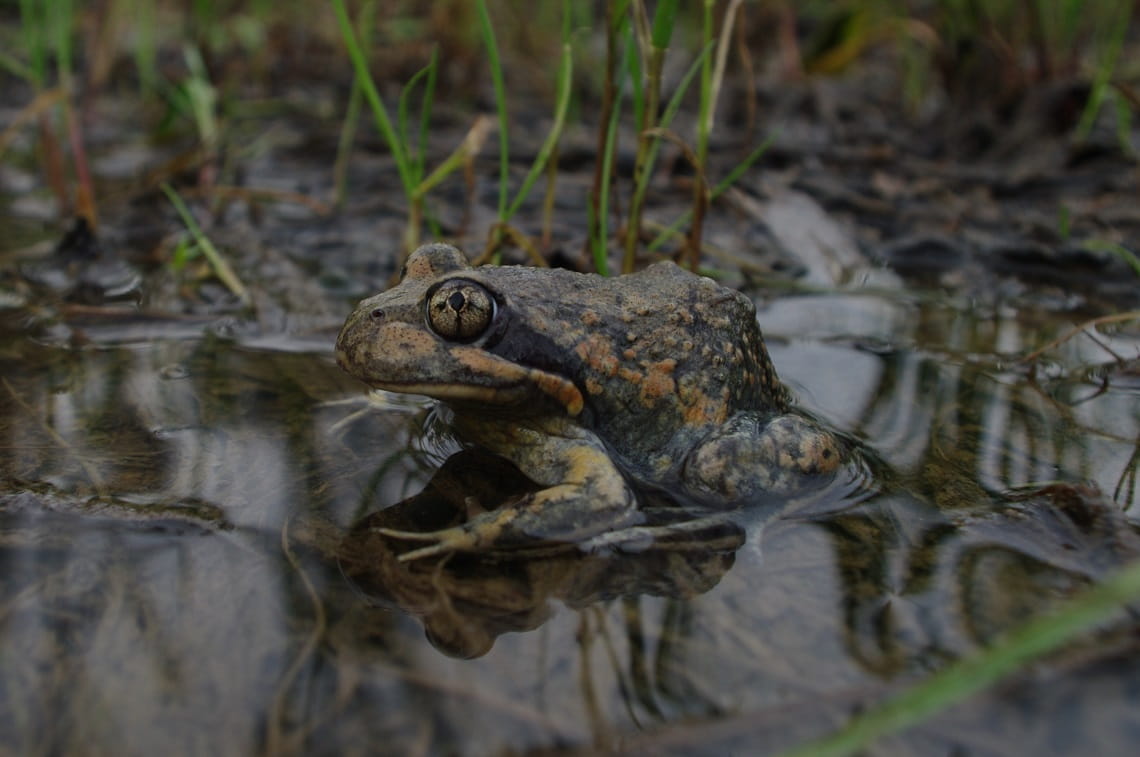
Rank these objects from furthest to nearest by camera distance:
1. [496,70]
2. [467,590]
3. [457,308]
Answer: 1. [496,70]
2. [457,308]
3. [467,590]

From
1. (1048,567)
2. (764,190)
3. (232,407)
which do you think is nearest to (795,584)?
(1048,567)

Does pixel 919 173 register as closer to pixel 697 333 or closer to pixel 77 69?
pixel 697 333

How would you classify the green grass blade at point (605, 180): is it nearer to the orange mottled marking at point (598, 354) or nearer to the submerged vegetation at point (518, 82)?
the submerged vegetation at point (518, 82)

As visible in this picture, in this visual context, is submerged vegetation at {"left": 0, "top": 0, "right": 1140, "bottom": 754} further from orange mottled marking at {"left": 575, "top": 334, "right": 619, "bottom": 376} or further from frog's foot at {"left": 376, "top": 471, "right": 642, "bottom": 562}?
frog's foot at {"left": 376, "top": 471, "right": 642, "bottom": 562}

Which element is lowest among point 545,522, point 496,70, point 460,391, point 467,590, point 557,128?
point 467,590

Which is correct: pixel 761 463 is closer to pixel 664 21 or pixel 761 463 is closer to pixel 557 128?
pixel 664 21

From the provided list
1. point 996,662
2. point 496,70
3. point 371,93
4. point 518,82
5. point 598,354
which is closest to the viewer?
point 996,662

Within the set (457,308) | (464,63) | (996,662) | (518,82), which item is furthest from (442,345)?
(518,82)
